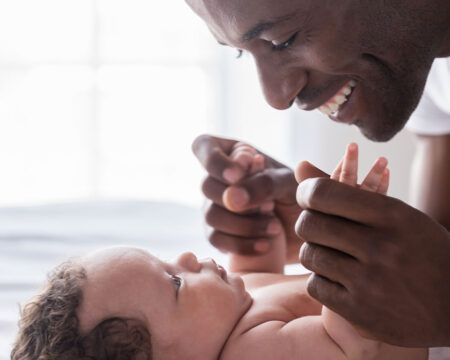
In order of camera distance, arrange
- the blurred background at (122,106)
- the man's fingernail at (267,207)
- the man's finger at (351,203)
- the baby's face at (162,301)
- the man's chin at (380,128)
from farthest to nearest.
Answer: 1. the blurred background at (122,106)
2. the man's fingernail at (267,207)
3. the man's chin at (380,128)
4. the baby's face at (162,301)
5. the man's finger at (351,203)

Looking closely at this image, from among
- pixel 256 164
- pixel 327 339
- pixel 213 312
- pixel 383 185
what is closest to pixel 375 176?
pixel 383 185

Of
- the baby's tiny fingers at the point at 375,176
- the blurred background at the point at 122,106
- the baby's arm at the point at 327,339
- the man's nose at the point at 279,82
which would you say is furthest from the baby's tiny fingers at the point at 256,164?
the blurred background at the point at 122,106

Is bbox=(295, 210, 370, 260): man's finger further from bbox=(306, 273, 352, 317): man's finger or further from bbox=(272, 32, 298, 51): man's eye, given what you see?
bbox=(272, 32, 298, 51): man's eye

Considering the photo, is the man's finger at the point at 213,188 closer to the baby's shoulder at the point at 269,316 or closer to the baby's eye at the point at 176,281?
the baby's shoulder at the point at 269,316

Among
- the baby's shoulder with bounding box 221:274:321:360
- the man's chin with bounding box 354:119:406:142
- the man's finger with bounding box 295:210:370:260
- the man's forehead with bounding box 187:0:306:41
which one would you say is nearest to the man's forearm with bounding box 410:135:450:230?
the man's chin with bounding box 354:119:406:142

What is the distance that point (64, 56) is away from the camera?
150 inches

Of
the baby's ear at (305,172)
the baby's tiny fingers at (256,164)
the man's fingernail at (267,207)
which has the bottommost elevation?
the man's fingernail at (267,207)

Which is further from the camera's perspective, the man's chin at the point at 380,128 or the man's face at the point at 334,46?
the man's chin at the point at 380,128

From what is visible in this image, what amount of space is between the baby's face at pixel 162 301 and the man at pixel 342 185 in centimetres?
27

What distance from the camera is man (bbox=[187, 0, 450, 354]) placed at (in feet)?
2.78

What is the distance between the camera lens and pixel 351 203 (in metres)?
0.85

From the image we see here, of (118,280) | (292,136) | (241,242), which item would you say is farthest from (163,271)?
(292,136)

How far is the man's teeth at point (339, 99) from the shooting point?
1.39 meters

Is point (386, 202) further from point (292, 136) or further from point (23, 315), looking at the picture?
point (292, 136)
